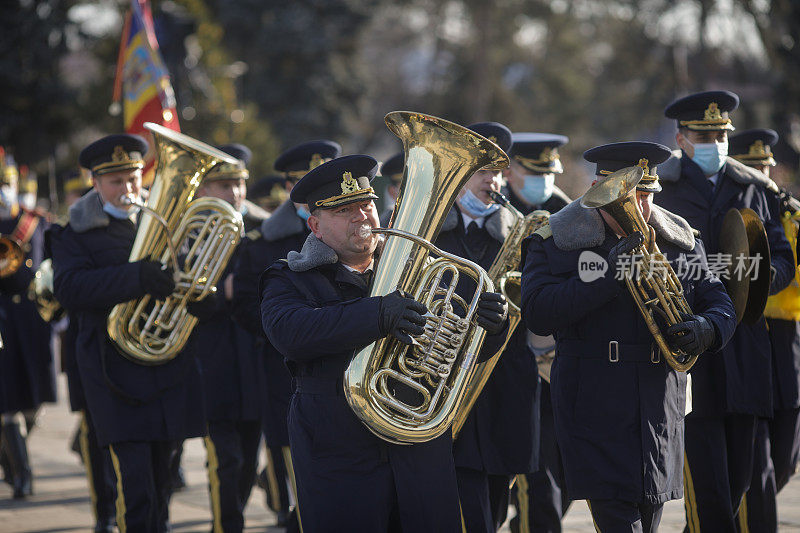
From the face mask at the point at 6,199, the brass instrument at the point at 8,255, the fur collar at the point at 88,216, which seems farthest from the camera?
the face mask at the point at 6,199

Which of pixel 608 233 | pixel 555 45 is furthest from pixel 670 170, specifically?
pixel 555 45

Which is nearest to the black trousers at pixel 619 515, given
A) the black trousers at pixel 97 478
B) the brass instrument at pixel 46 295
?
the black trousers at pixel 97 478

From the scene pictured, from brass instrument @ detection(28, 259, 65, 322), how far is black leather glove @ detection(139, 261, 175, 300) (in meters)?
2.13

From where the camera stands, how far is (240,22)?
99.2ft

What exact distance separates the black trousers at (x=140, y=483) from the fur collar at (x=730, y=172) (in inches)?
124

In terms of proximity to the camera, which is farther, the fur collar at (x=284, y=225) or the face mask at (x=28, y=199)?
the face mask at (x=28, y=199)

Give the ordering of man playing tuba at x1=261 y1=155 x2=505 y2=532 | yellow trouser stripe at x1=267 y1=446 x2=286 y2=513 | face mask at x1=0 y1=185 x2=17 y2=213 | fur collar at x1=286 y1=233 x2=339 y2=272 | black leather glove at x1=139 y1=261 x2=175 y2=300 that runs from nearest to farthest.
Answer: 1. man playing tuba at x1=261 y1=155 x2=505 y2=532
2. fur collar at x1=286 y1=233 x2=339 y2=272
3. black leather glove at x1=139 y1=261 x2=175 y2=300
4. yellow trouser stripe at x1=267 y1=446 x2=286 y2=513
5. face mask at x1=0 y1=185 x2=17 y2=213

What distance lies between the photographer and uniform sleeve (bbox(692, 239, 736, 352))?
475cm

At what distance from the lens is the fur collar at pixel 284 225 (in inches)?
265

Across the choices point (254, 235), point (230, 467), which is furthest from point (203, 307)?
point (230, 467)

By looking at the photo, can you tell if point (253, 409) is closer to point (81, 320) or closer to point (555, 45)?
point (81, 320)

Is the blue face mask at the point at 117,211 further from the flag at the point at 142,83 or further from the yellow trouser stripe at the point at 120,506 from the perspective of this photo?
the flag at the point at 142,83

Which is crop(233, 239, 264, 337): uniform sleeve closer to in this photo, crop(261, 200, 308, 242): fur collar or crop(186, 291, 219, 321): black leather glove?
crop(261, 200, 308, 242): fur collar

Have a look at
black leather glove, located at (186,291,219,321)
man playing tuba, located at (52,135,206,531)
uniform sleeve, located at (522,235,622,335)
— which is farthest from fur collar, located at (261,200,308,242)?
uniform sleeve, located at (522,235,622,335)
